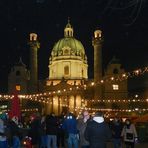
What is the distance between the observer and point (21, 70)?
10462cm

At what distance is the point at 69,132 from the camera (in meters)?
16.6

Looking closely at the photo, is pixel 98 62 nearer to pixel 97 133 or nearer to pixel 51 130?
pixel 51 130

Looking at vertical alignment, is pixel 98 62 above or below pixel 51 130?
above

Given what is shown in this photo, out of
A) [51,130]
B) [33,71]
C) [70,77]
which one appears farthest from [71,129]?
[70,77]

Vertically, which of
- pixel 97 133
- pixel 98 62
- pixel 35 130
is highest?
Result: pixel 98 62

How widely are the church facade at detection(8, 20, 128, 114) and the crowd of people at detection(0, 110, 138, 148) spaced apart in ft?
237

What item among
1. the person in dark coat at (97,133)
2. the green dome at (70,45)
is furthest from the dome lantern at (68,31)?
the person in dark coat at (97,133)

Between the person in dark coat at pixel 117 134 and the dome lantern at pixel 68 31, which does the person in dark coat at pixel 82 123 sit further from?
the dome lantern at pixel 68 31

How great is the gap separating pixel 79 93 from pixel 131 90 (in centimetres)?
1173

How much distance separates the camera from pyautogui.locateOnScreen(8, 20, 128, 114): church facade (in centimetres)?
9988

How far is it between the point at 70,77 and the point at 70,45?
772cm

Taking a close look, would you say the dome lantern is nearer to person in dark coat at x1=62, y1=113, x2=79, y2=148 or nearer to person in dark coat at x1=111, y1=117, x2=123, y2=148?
person in dark coat at x1=111, y1=117, x2=123, y2=148

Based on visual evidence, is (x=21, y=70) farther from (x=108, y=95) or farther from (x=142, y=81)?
(x=142, y=81)

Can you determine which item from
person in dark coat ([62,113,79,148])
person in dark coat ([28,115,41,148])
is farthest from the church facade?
person in dark coat ([62,113,79,148])
